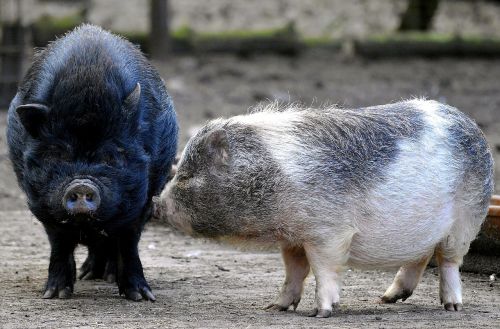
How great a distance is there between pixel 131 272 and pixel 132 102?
107 centimetres

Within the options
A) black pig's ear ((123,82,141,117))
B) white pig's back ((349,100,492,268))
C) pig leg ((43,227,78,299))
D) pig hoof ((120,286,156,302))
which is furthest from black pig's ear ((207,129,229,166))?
pig leg ((43,227,78,299))

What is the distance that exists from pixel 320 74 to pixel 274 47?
1.24 meters

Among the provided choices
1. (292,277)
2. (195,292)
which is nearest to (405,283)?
(292,277)

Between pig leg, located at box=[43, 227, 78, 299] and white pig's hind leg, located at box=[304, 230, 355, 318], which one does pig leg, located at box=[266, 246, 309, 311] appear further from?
pig leg, located at box=[43, 227, 78, 299]

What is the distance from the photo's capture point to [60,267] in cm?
683

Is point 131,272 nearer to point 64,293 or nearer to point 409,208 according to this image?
point 64,293

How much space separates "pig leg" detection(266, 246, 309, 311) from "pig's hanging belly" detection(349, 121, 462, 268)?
301 mm

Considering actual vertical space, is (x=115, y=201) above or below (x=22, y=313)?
above

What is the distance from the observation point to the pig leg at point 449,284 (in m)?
6.48

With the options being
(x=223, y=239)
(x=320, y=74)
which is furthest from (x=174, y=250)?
(x=320, y=74)

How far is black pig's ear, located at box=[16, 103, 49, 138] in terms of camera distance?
6.27m

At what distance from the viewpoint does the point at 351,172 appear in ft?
20.3

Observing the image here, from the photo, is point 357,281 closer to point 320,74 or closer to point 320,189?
point 320,189

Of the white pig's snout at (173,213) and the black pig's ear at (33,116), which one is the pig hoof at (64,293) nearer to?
the white pig's snout at (173,213)
